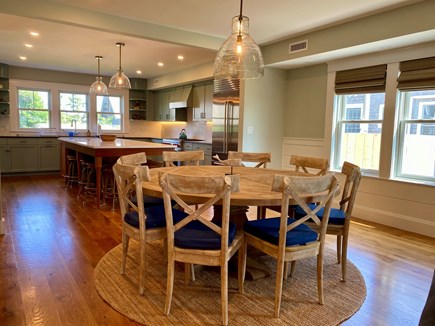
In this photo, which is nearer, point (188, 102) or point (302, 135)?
point (302, 135)

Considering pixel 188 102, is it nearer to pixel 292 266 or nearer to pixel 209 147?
pixel 209 147

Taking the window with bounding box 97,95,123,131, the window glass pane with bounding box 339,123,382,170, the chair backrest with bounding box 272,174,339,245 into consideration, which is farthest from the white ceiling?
the window with bounding box 97,95,123,131

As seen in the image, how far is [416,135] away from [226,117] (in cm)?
283

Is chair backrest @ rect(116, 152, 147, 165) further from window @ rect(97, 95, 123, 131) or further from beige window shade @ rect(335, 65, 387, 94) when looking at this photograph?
window @ rect(97, 95, 123, 131)

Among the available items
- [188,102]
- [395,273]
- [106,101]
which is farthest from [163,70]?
[395,273]

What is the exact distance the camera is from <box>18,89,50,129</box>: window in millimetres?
7773

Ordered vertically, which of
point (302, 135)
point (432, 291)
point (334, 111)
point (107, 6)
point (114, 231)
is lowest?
point (114, 231)

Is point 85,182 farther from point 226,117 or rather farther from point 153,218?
point 153,218

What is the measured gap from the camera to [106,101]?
888 cm

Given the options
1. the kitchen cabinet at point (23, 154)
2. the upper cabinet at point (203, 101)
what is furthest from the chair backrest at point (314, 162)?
the kitchen cabinet at point (23, 154)

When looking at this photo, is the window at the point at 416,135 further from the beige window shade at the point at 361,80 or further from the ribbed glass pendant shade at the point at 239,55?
the ribbed glass pendant shade at the point at 239,55

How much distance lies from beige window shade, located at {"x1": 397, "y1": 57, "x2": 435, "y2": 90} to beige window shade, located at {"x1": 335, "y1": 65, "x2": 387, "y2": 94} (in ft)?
0.81

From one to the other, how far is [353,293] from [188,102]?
20.0ft

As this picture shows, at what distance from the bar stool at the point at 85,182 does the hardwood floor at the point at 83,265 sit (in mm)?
679
